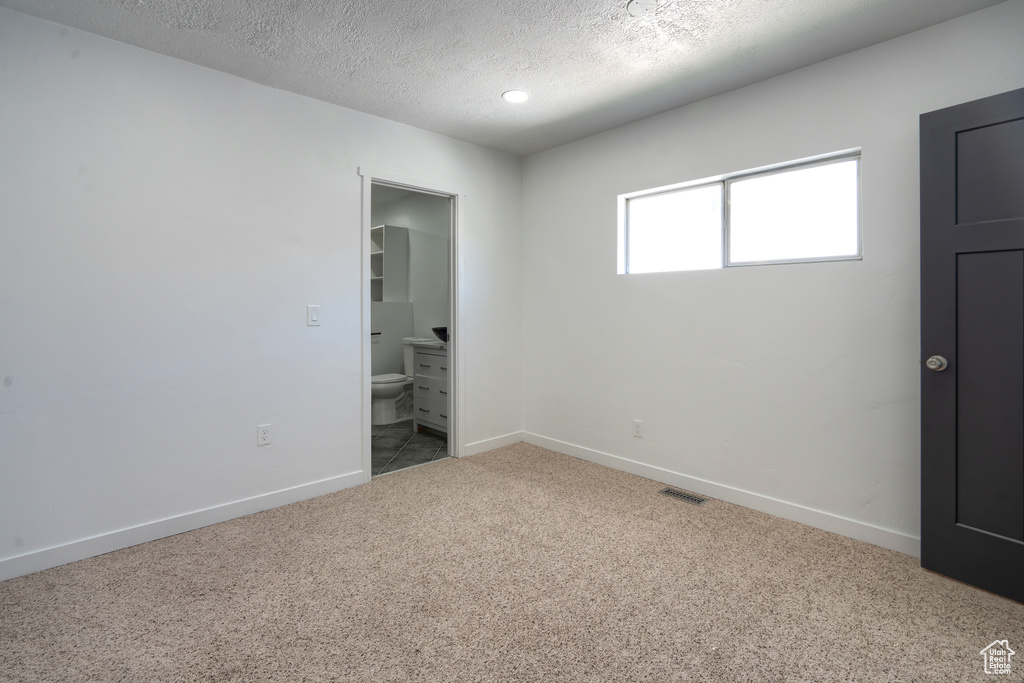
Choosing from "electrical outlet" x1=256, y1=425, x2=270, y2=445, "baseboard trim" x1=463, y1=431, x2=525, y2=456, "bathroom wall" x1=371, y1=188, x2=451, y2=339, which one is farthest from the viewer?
"bathroom wall" x1=371, y1=188, x2=451, y2=339

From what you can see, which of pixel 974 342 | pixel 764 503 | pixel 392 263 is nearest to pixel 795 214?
pixel 974 342

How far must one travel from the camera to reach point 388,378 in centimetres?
483

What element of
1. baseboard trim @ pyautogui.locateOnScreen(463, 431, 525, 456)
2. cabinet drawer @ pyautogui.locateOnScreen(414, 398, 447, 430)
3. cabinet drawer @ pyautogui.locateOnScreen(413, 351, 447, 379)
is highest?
cabinet drawer @ pyautogui.locateOnScreen(413, 351, 447, 379)

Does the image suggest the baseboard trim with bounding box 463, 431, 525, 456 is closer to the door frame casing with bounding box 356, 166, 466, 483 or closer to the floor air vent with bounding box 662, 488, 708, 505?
the door frame casing with bounding box 356, 166, 466, 483

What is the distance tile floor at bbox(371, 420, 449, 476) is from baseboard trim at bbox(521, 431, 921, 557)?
106 cm

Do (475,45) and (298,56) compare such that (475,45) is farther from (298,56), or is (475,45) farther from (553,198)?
(553,198)

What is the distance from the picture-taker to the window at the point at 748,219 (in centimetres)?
252

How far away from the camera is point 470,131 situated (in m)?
3.51

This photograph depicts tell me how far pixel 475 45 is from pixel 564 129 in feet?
4.10

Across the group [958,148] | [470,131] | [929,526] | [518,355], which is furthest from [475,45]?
[929,526]

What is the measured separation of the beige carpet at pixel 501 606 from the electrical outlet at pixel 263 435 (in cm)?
41

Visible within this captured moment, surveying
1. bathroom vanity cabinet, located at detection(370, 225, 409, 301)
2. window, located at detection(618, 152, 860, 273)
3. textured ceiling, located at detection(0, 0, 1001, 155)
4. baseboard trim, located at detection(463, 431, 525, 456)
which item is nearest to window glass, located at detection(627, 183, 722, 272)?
window, located at detection(618, 152, 860, 273)

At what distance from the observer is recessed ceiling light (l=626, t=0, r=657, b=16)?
6.64 feet

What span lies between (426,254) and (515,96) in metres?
2.65
